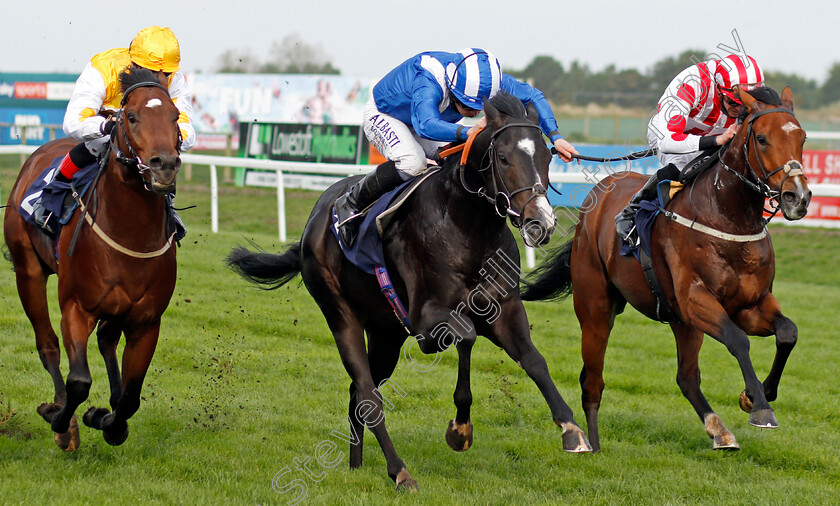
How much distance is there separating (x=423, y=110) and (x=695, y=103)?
1640 millimetres

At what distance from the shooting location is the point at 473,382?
20.2 ft

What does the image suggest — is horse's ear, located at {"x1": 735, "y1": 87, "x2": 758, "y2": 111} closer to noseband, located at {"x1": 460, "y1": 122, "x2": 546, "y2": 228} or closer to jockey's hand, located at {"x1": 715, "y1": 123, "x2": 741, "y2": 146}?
jockey's hand, located at {"x1": 715, "y1": 123, "x2": 741, "y2": 146}

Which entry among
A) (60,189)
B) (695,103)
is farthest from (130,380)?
(695,103)

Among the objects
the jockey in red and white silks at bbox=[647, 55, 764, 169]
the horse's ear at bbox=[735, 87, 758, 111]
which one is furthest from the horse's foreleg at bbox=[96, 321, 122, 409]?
the horse's ear at bbox=[735, 87, 758, 111]

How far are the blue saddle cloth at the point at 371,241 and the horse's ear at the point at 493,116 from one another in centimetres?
73

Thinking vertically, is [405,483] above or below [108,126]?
below

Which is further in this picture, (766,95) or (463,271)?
(766,95)

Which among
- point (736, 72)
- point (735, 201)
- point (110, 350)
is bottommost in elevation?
point (110, 350)

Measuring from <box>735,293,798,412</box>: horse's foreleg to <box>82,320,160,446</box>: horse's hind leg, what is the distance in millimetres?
2804

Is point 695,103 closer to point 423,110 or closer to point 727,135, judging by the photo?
point 727,135

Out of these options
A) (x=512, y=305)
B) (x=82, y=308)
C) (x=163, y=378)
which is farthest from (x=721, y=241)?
(x=163, y=378)

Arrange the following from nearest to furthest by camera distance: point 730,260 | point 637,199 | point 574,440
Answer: point 574,440
point 730,260
point 637,199

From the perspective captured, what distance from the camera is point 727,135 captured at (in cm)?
427

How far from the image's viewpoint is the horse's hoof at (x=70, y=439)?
4.36 m
